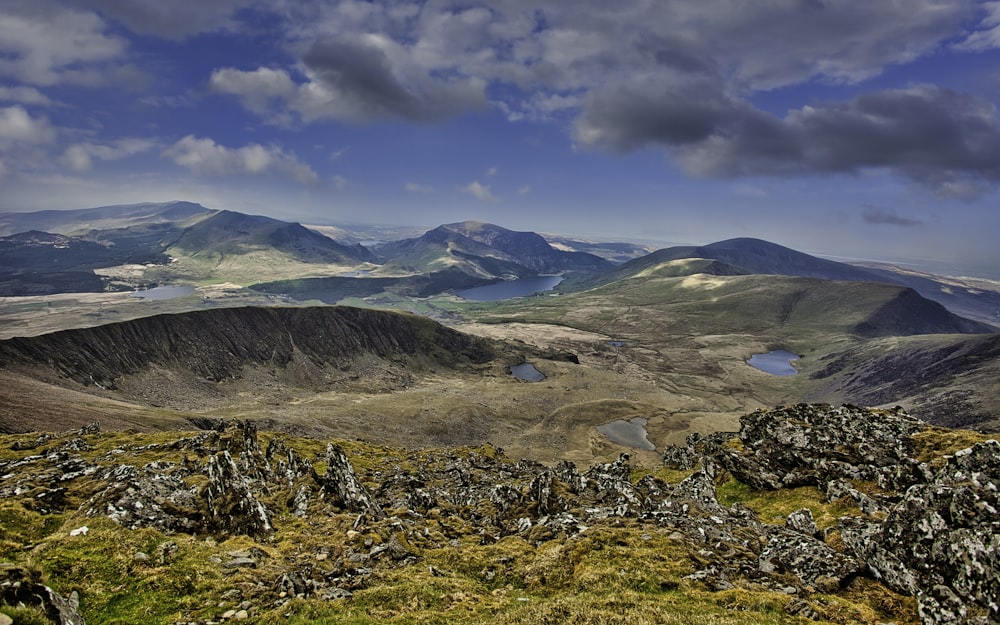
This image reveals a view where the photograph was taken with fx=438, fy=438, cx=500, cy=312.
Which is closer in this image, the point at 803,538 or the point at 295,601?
the point at 295,601

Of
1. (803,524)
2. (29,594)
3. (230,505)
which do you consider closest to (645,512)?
(803,524)

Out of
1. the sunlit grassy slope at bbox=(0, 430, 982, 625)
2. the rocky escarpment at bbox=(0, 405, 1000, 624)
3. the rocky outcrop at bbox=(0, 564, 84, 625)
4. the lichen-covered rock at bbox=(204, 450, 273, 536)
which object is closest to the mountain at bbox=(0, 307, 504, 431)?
the rocky escarpment at bbox=(0, 405, 1000, 624)

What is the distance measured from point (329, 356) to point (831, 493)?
179 meters

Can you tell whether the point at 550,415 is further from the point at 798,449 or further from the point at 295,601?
the point at 295,601

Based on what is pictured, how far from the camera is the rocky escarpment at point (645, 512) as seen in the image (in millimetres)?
19375

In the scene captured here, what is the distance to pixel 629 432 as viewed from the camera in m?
145

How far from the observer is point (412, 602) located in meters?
19.5

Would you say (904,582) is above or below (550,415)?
above

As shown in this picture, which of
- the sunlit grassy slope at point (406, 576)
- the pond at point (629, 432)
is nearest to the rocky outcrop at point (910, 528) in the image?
the sunlit grassy slope at point (406, 576)

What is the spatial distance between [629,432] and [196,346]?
153581 millimetres

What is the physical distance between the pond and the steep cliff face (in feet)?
325

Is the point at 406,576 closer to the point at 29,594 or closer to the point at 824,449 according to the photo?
the point at 29,594

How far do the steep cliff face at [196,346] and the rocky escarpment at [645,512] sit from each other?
93.2m

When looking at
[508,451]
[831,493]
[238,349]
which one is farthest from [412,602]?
[238,349]
